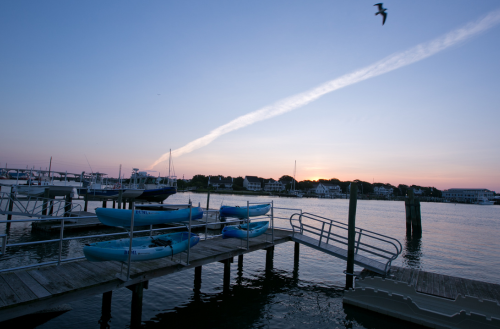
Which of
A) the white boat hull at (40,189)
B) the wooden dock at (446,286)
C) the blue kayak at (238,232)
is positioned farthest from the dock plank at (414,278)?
the white boat hull at (40,189)

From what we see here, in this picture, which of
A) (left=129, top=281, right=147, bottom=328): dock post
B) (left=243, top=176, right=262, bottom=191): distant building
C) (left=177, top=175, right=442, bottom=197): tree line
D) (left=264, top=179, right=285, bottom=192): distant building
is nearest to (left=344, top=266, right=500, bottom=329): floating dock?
(left=129, top=281, right=147, bottom=328): dock post

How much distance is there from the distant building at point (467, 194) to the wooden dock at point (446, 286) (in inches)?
7041

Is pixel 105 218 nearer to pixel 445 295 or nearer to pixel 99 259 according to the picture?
pixel 99 259

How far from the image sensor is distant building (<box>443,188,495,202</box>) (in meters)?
159

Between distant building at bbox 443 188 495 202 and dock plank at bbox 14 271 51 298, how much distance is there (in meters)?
189

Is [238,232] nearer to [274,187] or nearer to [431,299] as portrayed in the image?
[431,299]

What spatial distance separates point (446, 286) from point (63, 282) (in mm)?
10876

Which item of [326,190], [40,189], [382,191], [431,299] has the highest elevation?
[382,191]

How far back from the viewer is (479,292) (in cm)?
914

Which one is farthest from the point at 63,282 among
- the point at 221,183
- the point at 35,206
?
the point at 221,183

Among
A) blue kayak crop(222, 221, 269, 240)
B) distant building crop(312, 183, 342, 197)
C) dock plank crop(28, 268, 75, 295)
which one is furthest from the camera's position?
distant building crop(312, 183, 342, 197)

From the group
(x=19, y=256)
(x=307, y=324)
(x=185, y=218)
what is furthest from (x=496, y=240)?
(x=19, y=256)

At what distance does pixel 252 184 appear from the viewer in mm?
151875

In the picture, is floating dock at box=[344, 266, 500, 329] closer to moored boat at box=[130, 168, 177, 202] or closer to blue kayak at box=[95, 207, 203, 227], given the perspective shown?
blue kayak at box=[95, 207, 203, 227]
